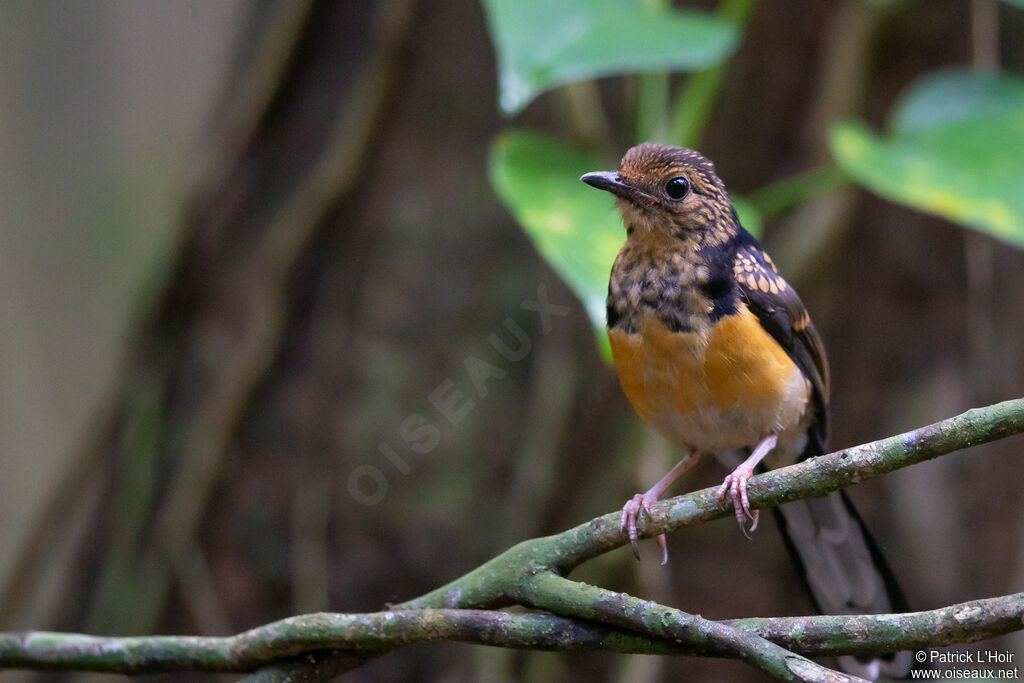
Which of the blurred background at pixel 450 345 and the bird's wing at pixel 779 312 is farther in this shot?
the blurred background at pixel 450 345

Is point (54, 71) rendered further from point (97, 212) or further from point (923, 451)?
point (923, 451)

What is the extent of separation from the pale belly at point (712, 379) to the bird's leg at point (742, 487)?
33 millimetres

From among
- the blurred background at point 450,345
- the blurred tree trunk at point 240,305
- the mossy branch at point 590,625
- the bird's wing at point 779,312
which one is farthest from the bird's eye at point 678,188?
the blurred tree trunk at point 240,305

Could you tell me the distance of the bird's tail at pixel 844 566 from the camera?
219 cm

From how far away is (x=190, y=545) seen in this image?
11.9 feet

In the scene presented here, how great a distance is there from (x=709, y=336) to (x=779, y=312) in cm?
26

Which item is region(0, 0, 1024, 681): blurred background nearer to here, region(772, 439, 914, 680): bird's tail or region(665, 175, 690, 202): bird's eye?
region(772, 439, 914, 680): bird's tail

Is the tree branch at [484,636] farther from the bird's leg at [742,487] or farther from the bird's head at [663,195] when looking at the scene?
the bird's head at [663,195]

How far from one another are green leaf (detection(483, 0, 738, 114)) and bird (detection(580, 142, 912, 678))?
42 cm

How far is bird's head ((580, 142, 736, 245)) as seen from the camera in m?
2.09

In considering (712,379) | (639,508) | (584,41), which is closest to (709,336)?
(712,379)

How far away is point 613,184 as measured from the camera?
6.77 feet

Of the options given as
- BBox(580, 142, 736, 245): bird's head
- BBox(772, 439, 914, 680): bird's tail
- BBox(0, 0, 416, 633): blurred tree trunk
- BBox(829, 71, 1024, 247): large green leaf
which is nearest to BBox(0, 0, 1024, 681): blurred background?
BBox(0, 0, 416, 633): blurred tree trunk

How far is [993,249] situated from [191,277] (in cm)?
310
